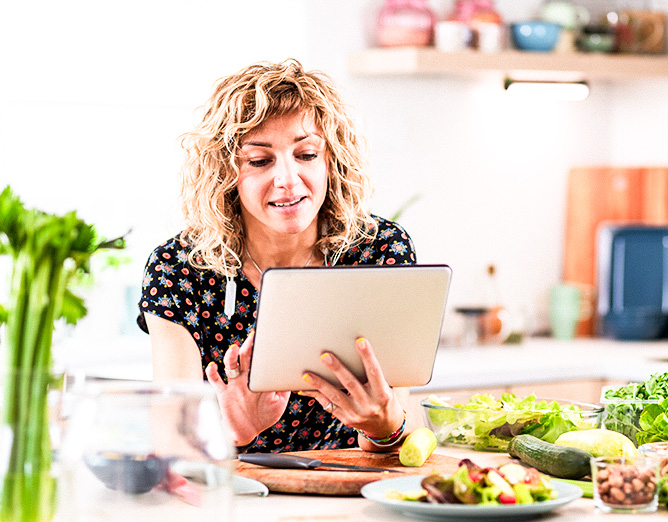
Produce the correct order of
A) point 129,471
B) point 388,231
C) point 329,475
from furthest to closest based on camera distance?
point 388,231 → point 329,475 → point 129,471

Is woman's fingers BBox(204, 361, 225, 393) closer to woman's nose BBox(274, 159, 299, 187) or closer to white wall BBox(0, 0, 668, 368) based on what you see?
woman's nose BBox(274, 159, 299, 187)

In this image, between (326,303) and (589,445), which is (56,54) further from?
(589,445)

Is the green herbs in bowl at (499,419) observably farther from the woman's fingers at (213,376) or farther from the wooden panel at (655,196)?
the wooden panel at (655,196)

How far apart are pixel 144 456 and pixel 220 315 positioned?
1115 mm

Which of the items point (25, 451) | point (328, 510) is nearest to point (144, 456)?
point (25, 451)

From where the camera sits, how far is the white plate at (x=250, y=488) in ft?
4.55

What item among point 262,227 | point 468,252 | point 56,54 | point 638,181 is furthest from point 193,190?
point 638,181

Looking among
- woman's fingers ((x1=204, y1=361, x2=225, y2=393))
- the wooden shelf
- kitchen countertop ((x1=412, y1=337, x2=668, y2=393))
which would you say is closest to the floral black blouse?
woman's fingers ((x1=204, y1=361, x2=225, y2=393))

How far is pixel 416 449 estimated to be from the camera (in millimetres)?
1540

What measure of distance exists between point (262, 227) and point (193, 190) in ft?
0.55

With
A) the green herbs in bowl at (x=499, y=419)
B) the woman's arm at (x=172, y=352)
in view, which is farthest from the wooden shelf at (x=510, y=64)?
the green herbs in bowl at (x=499, y=419)

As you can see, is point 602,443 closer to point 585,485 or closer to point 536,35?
point 585,485

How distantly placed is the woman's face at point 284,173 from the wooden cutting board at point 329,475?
53cm

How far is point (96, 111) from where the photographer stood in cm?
348
